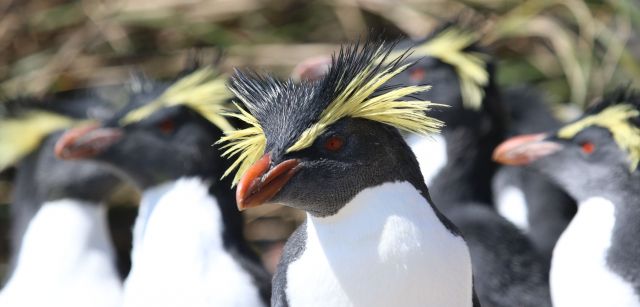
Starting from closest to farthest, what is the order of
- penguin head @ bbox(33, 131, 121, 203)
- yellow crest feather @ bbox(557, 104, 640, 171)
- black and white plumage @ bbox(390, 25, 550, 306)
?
yellow crest feather @ bbox(557, 104, 640, 171) < black and white plumage @ bbox(390, 25, 550, 306) < penguin head @ bbox(33, 131, 121, 203)

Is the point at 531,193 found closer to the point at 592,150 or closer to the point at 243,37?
the point at 592,150

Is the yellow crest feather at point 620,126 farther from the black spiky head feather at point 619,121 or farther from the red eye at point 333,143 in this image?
the red eye at point 333,143

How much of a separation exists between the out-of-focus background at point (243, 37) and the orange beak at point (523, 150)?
185 cm

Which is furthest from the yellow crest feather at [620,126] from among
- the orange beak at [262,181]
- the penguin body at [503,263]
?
the orange beak at [262,181]

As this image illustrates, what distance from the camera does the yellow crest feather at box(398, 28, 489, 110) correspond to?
431 cm

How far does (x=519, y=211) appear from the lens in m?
4.82

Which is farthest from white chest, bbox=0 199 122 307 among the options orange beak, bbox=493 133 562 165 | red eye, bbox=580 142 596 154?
red eye, bbox=580 142 596 154

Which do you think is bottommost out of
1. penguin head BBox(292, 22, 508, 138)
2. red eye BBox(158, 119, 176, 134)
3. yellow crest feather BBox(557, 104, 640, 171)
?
red eye BBox(158, 119, 176, 134)

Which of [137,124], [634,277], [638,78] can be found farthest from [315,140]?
[638,78]

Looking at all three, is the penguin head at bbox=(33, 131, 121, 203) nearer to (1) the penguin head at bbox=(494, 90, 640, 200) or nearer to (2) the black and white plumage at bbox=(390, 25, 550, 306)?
(2) the black and white plumage at bbox=(390, 25, 550, 306)

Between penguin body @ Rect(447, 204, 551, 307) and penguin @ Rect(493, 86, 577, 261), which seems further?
penguin @ Rect(493, 86, 577, 261)

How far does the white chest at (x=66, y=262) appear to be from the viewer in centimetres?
425

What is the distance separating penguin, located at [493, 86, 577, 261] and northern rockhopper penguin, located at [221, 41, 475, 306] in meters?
1.30

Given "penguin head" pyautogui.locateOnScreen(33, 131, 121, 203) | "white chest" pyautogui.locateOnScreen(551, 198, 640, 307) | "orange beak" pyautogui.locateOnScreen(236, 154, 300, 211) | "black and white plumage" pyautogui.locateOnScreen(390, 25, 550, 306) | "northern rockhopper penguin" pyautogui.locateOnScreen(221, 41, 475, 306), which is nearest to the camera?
"orange beak" pyautogui.locateOnScreen(236, 154, 300, 211)
